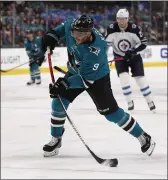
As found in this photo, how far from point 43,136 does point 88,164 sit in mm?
1260

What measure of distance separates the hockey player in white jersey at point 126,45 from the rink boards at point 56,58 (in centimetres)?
492

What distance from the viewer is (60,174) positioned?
3609 millimetres

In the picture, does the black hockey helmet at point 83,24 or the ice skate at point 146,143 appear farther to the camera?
the ice skate at point 146,143

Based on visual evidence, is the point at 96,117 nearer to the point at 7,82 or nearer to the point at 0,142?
the point at 0,142

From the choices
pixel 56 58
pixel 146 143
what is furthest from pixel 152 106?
pixel 56 58

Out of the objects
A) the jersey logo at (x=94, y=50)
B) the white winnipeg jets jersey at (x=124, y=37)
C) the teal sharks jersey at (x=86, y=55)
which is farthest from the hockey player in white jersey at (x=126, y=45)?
the jersey logo at (x=94, y=50)

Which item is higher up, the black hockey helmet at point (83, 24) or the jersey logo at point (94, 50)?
the black hockey helmet at point (83, 24)

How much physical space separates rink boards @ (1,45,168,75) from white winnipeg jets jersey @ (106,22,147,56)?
16.8ft

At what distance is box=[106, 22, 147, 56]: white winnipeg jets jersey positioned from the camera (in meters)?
5.95

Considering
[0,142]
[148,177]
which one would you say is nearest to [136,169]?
[148,177]

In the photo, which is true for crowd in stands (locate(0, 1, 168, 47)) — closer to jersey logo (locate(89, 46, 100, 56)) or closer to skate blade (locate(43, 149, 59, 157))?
skate blade (locate(43, 149, 59, 157))

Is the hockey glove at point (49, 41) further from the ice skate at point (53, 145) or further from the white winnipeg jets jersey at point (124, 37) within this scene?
the white winnipeg jets jersey at point (124, 37)

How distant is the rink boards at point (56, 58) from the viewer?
1103cm

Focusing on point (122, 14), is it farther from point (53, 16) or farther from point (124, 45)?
point (53, 16)
